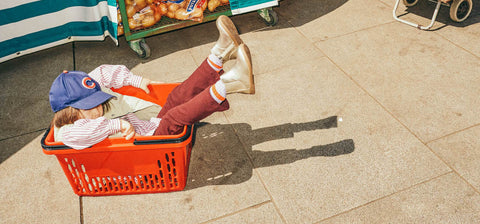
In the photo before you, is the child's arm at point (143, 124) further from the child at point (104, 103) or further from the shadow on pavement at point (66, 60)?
the shadow on pavement at point (66, 60)

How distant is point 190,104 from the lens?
2527mm

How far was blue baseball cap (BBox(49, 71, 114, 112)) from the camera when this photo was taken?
2.42 meters

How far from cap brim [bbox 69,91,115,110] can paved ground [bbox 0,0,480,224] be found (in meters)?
0.79

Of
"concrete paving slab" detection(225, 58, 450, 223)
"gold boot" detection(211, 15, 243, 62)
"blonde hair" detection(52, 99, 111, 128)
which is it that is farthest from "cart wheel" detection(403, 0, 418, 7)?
"blonde hair" detection(52, 99, 111, 128)

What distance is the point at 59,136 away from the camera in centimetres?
246

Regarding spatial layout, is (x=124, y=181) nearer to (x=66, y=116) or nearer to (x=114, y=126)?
(x=114, y=126)

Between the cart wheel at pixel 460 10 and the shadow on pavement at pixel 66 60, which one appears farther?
the cart wheel at pixel 460 10

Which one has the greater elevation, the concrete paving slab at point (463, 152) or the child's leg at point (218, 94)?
the child's leg at point (218, 94)

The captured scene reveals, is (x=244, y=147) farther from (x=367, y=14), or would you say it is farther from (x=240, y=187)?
(x=367, y=14)

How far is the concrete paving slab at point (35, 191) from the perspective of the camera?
2779 millimetres

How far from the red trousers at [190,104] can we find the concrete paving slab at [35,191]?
91 centimetres

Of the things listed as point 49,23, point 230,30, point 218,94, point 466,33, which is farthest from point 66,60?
point 466,33

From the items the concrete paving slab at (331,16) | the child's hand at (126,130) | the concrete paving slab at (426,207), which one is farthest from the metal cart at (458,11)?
the child's hand at (126,130)

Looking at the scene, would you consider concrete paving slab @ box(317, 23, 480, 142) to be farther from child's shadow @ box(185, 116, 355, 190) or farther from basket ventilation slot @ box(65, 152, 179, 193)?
basket ventilation slot @ box(65, 152, 179, 193)
